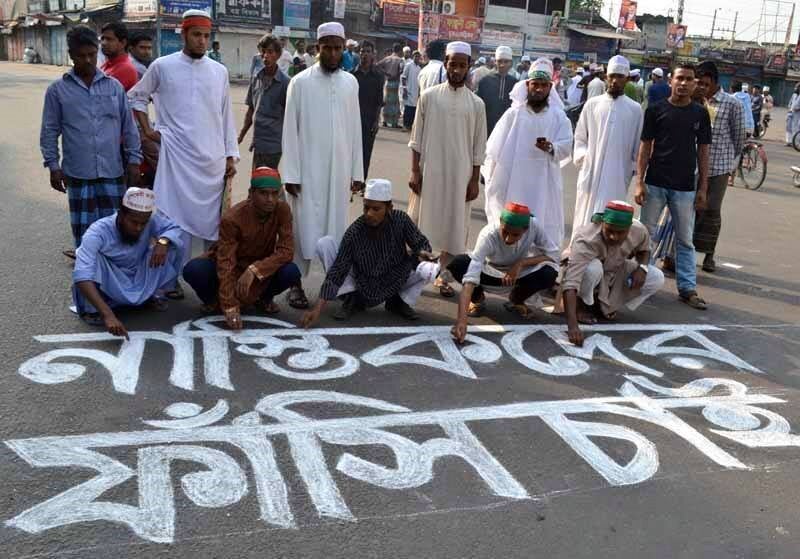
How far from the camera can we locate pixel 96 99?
5016 millimetres

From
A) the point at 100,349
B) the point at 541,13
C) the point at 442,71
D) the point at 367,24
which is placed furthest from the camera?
the point at 541,13

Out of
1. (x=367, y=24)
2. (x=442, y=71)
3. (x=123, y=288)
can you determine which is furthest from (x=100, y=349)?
(x=367, y=24)

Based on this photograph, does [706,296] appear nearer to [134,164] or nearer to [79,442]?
[134,164]

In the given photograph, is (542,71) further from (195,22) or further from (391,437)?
(391,437)

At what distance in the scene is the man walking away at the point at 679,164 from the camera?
594cm

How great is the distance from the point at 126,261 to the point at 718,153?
16.4 feet

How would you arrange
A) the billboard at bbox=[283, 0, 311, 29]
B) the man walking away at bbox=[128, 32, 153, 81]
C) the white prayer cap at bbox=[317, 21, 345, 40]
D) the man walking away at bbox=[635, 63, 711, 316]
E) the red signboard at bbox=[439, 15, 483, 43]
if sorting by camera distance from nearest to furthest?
the white prayer cap at bbox=[317, 21, 345, 40]
the man walking away at bbox=[635, 63, 711, 316]
the man walking away at bbox=[128, 32, 153, 81]
the red signboard at bbox=[439, 15, 483, 43]
the billboard at bbox=[283, 0, 311, 29]

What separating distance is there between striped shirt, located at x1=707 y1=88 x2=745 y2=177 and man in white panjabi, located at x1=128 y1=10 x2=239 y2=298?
13.6ft

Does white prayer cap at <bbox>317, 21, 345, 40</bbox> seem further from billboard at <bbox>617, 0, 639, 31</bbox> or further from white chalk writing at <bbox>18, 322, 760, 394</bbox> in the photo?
billboard at <bbox>617, 0, 639, 31</bbox>

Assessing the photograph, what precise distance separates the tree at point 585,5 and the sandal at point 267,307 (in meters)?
42.1

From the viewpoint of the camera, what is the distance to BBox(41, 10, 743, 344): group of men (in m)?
4.86

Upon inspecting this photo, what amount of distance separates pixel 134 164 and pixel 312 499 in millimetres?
3206

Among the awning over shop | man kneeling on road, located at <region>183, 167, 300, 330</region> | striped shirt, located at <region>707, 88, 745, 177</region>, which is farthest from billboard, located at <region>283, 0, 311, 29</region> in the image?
man kneeling on road, located at <region>183, 167, 300, 330</region>

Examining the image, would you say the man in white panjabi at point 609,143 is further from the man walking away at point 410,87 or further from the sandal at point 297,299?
the man walking away at point 410,87
